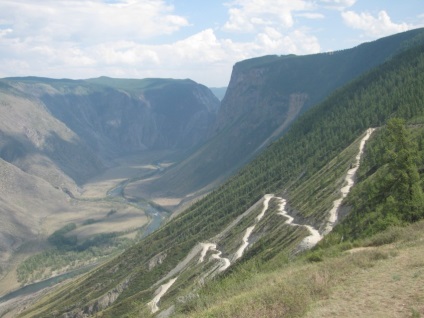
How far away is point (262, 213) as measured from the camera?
418 ft

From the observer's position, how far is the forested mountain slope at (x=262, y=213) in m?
92.5

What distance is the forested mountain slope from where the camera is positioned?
92500mm

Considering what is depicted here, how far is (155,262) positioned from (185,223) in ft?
121

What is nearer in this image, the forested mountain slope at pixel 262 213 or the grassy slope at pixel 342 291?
the grassy slope at pixel 342 291

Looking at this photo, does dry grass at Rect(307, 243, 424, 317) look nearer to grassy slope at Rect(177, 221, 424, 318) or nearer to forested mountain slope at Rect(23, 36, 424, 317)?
grassy slope at Rect(177, 221, 424, 318)

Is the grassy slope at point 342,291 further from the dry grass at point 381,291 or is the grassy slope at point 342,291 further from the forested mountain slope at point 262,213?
the forested mountain slope at point 262,213

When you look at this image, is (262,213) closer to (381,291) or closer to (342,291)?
(342,291)

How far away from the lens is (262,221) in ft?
387

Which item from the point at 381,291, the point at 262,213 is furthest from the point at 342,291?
the point at 262,213

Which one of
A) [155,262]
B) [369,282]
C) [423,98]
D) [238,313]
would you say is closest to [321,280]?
[369,282]

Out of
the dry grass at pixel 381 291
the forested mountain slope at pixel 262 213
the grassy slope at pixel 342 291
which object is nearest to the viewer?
the dry grass at pixel 381 291

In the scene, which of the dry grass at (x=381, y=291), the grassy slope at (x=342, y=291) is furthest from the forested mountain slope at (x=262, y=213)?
the dry grass at (x=381, y=291)

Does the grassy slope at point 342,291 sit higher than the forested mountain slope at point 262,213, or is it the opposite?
the grassy slope at point 342,291

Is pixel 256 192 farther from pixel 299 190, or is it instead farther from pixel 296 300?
pixel 296 300
